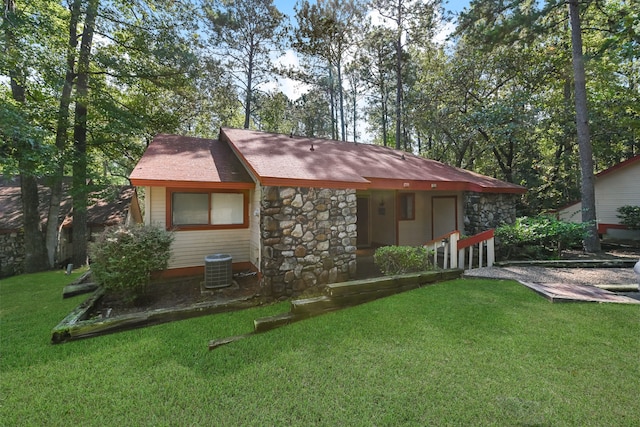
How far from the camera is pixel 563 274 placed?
221 inches

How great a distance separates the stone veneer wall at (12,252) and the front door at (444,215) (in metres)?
16.9

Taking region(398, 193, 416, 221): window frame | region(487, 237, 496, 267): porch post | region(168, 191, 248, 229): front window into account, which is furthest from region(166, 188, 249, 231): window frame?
region(487, 237, 496, 267): porch post

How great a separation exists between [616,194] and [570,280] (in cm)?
959

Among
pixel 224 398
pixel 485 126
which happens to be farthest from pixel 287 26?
pixel 224 398

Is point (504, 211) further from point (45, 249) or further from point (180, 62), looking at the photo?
point (45, 249)

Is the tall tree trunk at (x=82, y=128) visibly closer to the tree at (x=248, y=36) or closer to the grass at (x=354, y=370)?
the tree at (x=248, y=36)

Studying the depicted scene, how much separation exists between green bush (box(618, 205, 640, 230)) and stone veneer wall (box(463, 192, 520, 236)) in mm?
5907

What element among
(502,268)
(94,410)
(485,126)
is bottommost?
(94,410)

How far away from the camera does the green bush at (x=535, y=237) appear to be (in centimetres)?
682

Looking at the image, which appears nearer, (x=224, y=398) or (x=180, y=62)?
(x=224, y=398)

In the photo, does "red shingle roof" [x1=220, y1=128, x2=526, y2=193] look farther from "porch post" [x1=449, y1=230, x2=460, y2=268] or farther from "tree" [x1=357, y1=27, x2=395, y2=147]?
"tree" [x1=357, y1=27, x2=395, y2=147]

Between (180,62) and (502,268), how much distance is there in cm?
1285

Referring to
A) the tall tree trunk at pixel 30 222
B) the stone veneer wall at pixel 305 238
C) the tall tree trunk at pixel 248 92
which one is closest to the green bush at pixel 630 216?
the stone veneer wall at pixel 305 238

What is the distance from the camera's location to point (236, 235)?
266 inches
